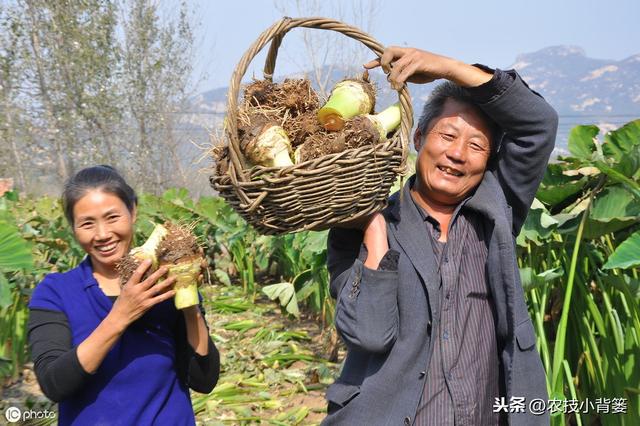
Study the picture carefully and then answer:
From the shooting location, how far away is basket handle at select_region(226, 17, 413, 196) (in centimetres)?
124

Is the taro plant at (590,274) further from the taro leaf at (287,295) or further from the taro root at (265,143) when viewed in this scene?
the taro leaf at (287,295)

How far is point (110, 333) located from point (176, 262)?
221 millimetres

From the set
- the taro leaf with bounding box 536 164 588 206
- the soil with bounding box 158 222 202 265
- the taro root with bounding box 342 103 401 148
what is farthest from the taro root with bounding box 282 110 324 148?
the taro leaf with bounding box 536 164 588 206

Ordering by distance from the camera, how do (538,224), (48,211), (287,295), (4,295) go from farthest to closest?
(48,211) < (287,295) < (4,295) < (538,224)

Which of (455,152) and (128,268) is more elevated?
(455,152)

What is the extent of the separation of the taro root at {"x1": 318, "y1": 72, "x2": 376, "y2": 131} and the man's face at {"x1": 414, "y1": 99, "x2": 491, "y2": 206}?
181 millimetres

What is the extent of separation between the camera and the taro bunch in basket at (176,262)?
56.4 inches

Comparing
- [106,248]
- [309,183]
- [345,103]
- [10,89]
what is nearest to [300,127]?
[345,103]

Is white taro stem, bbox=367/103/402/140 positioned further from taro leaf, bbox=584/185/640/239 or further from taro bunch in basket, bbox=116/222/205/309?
taro leaf, bbox=584/185/640/239

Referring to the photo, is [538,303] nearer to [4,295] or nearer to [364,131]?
[364,131]

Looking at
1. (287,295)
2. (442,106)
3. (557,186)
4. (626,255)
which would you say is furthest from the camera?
(287,295)

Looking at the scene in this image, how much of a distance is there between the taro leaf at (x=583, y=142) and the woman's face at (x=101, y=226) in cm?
213

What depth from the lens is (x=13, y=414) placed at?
320 centimetres

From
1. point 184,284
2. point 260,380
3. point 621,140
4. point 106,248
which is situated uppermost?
point 621,140
